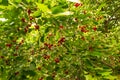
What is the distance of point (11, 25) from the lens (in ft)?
10.2

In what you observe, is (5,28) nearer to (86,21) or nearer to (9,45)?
(9,45)

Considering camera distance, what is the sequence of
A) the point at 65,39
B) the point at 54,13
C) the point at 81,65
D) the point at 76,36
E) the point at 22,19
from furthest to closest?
the point at 76,36
the point at 65,39
the point at 81,65
the point at 22,19
the point at 54,13

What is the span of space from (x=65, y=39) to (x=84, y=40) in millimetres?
477

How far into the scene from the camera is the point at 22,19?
9.92 feet

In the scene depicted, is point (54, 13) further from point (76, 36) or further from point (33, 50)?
point (76, 36)

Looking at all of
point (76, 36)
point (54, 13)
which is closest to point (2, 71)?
point (76, 36)

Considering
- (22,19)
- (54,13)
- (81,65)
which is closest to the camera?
(54,13)

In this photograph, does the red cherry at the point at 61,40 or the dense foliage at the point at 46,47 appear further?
the red cherry at the point at 61,40

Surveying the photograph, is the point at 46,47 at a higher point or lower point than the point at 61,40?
lower

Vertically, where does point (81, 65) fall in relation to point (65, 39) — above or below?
below

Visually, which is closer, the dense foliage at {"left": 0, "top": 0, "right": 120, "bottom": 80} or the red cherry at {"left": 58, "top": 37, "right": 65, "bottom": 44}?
the dense foliage at {"left": 0, "top": 0, "right": 120, "bottom": 80}

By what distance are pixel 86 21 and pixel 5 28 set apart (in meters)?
1.13

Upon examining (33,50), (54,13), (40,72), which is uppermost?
(54,13)

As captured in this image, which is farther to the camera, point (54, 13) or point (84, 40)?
point (84, 40)
